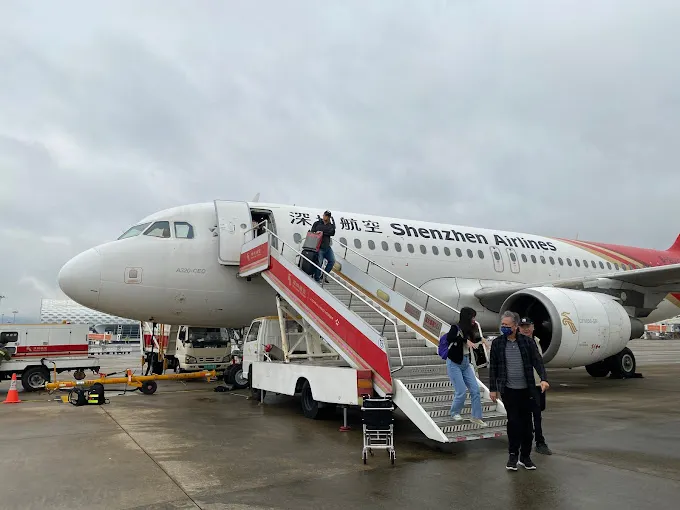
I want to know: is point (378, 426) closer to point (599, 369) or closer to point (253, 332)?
point (253, 332)

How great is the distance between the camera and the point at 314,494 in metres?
4.62

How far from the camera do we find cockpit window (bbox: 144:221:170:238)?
38.1 ft

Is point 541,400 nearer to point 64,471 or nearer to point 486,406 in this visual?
point 486,406

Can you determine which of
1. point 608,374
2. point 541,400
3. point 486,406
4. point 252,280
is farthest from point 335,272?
point 608,374

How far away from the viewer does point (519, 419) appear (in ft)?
18.3

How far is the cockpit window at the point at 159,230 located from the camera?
38.1 ft

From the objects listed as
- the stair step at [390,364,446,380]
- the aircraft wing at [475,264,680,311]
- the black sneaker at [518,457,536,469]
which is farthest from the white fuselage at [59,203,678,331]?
the black sneaker at [518,457,536,469]

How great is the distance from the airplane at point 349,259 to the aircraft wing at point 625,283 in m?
0.03

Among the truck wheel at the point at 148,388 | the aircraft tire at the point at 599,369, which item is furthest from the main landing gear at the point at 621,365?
the truck wheel at the point at 148,388

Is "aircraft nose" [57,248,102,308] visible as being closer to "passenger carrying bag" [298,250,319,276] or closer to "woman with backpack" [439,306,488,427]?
"passenger carrying bag" [298,250,319,276]

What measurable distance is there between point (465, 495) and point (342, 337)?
13.1ft

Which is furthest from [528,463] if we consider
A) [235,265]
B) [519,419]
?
[235,265]

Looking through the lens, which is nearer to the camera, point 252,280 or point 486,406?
point 486,406

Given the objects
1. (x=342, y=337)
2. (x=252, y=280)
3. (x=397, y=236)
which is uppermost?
(x=397, y=236)
